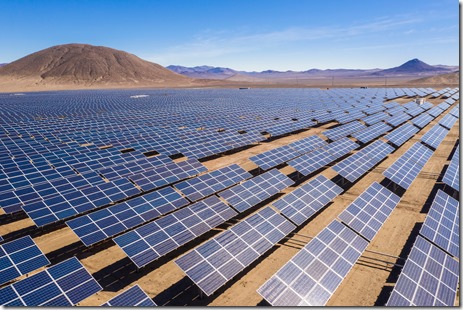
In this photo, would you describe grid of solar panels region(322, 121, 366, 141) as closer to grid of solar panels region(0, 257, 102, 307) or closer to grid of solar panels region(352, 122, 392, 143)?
grid of solar panels region(352, 122, 392, 143)

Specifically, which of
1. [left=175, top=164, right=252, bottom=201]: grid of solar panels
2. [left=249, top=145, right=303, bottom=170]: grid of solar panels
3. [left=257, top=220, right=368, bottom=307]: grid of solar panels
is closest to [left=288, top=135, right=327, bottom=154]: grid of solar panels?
[left=249, top=145, right=303, bottom=170]: grid of solar panels

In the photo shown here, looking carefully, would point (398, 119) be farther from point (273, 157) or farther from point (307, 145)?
point (273, 157)

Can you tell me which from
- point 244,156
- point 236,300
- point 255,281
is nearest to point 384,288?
point 255,281

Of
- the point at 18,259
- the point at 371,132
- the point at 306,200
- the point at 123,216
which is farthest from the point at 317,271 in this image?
the point at 371,132

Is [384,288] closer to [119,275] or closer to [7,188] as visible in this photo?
[119,275]

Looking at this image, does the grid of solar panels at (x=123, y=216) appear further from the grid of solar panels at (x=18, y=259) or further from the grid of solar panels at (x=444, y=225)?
the grid of solar panels at (x=444, y=225)

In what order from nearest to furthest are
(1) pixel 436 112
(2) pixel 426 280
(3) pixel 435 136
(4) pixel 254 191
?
1. (2) pixel 426 280
2. (4) pixel 254 191
3. (3) pixel 435 136
4. (1) pixel 436 112
